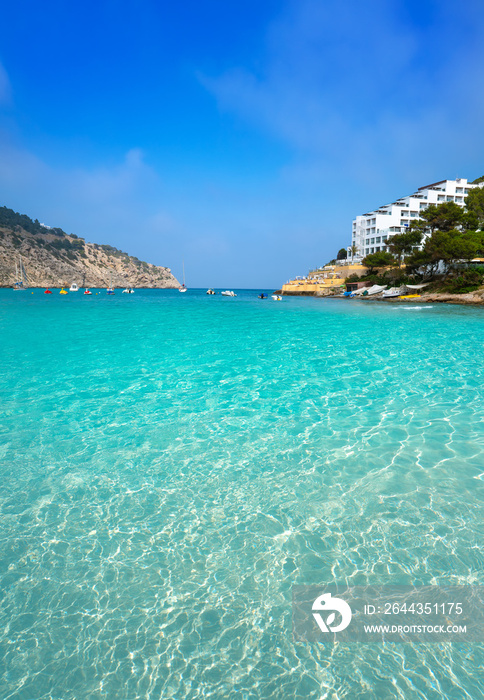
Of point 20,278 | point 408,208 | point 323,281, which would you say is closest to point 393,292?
point 323,281

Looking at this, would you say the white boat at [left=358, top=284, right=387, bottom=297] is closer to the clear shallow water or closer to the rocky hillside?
the clear shallow water

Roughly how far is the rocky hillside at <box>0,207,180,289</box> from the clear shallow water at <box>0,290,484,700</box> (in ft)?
499

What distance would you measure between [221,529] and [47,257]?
17512 cm

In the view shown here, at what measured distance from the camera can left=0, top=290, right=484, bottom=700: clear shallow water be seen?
383 centimetres

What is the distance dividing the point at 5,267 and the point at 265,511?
522 ft

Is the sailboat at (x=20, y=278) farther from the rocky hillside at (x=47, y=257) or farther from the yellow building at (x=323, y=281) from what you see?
the yellow building at (x=323, y=281)

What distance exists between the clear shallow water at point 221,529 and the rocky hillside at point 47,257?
499ft

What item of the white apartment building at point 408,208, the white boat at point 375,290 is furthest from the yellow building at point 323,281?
the white boat at point 375,290

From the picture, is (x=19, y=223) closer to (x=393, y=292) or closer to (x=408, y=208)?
(x=408, y=208)

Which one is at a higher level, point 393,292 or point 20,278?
point 20,278

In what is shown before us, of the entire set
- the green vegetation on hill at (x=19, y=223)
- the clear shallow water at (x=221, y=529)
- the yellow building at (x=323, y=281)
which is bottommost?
the clear shallow water at (x=221, y=529)

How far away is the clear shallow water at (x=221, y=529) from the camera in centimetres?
383

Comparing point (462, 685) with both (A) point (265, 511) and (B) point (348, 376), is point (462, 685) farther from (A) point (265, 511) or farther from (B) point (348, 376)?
(B) point (348, 376)

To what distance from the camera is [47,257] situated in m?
155
